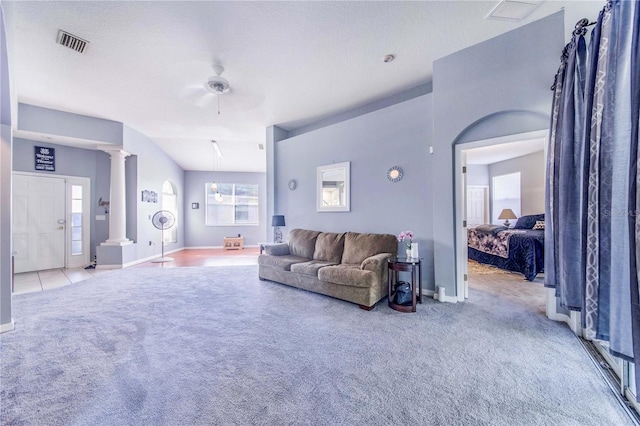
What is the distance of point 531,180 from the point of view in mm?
6465

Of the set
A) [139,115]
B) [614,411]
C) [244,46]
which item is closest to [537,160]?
[614,411]

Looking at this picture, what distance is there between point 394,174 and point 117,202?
5.76 metres

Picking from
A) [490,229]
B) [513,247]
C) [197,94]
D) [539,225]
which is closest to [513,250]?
[513,247]

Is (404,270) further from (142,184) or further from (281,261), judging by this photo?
(142,184)

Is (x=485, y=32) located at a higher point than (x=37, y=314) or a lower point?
higher

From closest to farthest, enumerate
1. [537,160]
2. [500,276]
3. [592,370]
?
[592,370] → [500,276] → [537,160]

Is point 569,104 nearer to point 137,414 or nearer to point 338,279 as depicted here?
point 338,279

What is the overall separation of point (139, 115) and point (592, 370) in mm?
6881

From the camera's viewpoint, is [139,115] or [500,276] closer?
[500,276]

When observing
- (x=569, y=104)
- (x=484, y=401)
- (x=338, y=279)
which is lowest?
(x=484, y=401)

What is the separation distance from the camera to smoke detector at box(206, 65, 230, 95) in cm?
299

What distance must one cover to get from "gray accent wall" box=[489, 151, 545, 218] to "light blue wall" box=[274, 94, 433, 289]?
16.0ft

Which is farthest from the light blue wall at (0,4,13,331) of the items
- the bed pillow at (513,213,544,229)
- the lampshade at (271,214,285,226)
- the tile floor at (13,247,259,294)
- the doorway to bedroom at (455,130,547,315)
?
the bed pillow at (513,213,544,229)

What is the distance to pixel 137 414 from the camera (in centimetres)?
142
